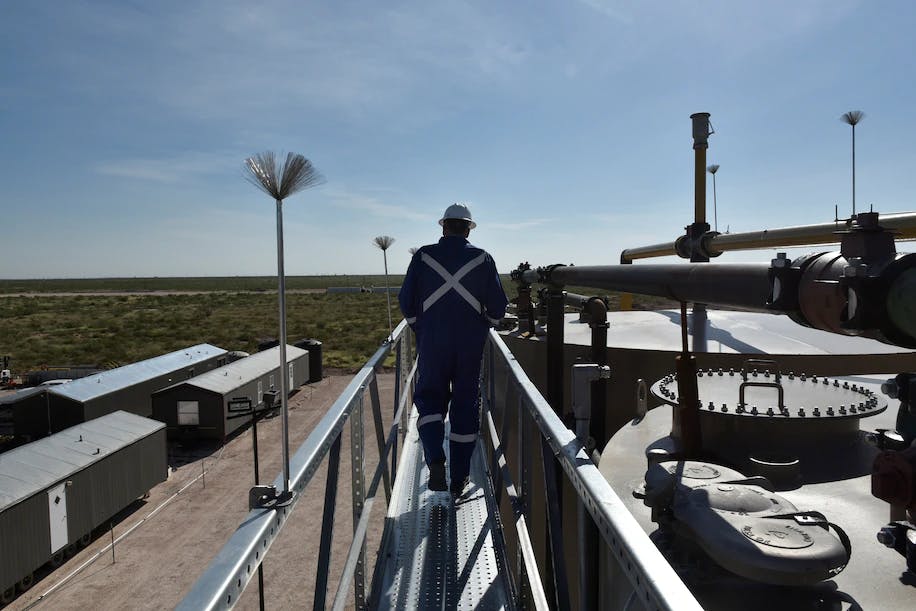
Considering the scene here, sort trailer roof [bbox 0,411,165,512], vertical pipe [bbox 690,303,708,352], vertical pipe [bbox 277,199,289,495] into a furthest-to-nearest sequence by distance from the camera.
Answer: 1. trailer roof [bbox 0,411,165,512]
2. vertical pipe [bbox 690,303,708,352]
3. vertical pipe [bbox 277,199,289,495]

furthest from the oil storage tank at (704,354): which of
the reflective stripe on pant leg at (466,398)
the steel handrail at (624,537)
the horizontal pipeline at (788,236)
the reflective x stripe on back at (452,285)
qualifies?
the steel handrail at (624,537)

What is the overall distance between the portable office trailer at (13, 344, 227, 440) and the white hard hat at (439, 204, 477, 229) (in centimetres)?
1760

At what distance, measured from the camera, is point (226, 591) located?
1317mm

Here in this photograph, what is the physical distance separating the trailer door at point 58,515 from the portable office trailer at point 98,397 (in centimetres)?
629

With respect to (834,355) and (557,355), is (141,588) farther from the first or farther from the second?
(834,355)

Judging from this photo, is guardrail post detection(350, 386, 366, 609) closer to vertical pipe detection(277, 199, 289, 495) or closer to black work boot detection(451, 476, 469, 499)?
black work boot detection(451, 476, 469, 499)

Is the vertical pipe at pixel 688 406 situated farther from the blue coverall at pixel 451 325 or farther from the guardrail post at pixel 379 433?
the guardrail post at pixel 379 433

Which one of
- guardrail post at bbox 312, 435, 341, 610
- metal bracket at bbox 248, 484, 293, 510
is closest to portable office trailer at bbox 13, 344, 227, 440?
guardrail post at bbox 312, 435, 341, 610

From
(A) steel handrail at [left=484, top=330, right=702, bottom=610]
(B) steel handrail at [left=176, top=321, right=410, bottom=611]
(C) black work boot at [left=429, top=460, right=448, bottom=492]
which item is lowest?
(C) black work boot at [left=429, top=460, right=448, bottom=492]

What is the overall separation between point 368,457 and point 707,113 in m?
12.7

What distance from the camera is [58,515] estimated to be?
39.3ft

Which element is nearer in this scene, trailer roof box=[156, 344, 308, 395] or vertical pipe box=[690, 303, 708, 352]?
vertical pipe box=[690, 303, 708, 352]

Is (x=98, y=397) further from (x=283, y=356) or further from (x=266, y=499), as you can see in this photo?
(x=266, y=499)

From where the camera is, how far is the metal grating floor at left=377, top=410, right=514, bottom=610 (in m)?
3.31
